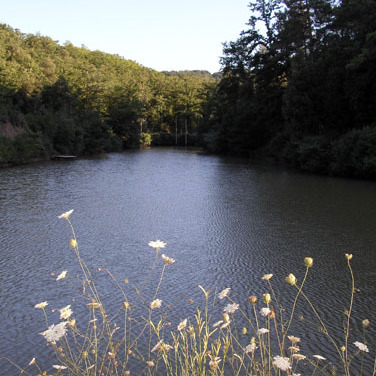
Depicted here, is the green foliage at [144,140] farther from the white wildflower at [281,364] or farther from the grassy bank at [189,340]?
the white wildflower at [281,364]

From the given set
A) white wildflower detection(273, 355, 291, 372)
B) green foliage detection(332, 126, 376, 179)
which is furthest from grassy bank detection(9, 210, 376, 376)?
green foliage detection(332, 126, 376, 179)

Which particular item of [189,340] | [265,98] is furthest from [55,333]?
[265,98]

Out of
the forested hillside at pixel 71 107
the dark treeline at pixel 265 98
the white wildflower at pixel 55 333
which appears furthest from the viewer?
the forested hillside at pixel 71 107

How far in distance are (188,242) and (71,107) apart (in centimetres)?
2762

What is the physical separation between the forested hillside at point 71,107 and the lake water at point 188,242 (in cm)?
1034

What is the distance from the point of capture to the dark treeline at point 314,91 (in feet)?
50.8

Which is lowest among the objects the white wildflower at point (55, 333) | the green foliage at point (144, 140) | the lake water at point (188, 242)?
the green foliage at point (144, 140)

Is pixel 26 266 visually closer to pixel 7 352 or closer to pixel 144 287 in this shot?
pixel 144 287

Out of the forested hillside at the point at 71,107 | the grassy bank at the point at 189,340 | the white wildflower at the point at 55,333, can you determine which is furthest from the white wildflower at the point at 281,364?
the forested hillside at the point at 71,107

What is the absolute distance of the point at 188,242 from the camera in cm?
700

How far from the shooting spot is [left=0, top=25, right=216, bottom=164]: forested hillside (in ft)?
77.6

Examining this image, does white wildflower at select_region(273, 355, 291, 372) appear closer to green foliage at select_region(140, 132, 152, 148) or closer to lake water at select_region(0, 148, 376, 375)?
lake water at select_region(0, 148, 376, 375)

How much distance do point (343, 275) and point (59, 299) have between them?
357 cm

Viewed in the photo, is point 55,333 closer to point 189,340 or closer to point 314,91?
point 189,340
